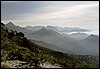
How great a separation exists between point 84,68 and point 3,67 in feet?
14.8

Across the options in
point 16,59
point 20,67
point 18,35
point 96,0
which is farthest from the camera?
point 18,35

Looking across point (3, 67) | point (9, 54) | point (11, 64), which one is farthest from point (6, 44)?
point (3, 67)

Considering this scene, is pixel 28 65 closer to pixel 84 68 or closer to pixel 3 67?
pixel 3 67

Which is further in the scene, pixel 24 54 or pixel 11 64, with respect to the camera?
pixel 24 54

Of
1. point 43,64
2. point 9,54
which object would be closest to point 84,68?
point 43,64

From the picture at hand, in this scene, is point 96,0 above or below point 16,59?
above

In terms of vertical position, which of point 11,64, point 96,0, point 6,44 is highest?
point 96,0

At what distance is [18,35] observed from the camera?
2698cm

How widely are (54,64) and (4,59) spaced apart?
3278 mm

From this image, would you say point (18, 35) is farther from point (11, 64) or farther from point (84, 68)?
point (84, 68)

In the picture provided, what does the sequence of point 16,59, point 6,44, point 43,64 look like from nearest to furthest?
point 43,64 → point 16,59 → point 6,44

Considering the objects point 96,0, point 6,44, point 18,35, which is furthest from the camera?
point 18,35

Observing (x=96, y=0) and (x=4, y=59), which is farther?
(x=4, y=59)

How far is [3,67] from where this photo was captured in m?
14.3
